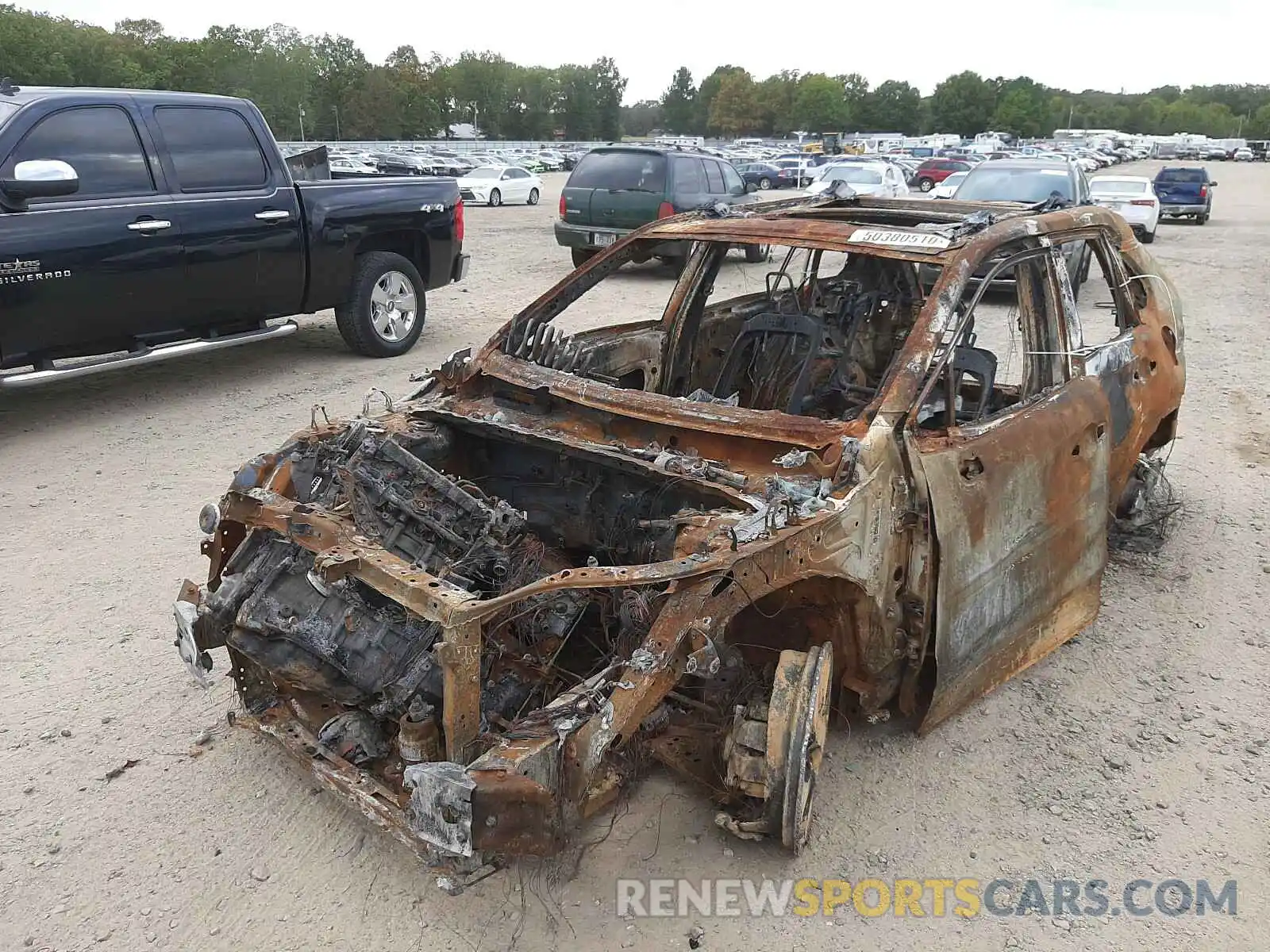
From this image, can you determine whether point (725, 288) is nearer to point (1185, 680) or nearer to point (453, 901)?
point (1185, 680)

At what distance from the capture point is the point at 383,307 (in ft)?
28.9

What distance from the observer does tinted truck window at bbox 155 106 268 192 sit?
6.98 m

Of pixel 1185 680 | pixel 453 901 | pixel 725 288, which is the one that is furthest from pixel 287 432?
pixel 1185 680

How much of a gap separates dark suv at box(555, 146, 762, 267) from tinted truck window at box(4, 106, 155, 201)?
6.96 m

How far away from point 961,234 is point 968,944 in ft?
7.91

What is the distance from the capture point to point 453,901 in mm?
2777

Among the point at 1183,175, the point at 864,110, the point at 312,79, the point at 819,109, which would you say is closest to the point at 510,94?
the point at 312,79

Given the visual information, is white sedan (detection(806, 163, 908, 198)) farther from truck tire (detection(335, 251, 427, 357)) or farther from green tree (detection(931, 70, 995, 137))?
green tree (detection(931, 70, 995, 137))

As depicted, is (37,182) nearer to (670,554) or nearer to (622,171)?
(670,554)

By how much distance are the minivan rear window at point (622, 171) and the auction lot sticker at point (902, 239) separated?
31.3 feet

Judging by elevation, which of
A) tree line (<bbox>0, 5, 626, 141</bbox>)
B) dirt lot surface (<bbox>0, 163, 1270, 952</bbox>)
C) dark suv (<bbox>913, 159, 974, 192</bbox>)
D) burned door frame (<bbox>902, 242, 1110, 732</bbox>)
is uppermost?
tree line (<bbox>0, 5, 626, 141</bbox>)

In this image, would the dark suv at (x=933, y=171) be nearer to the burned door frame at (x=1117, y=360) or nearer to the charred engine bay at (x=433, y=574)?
the burned door frame at (x=1117, y=360)

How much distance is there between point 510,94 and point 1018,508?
83.9 metres

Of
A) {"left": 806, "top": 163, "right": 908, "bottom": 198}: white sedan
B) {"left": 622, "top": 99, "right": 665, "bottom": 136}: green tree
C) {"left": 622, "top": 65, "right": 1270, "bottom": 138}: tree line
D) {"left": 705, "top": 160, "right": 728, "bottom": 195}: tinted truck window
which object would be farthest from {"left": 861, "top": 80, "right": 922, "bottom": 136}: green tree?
{"left": 705, "top": 160, "right": 728, "bottom": 195}: tinted truck window
